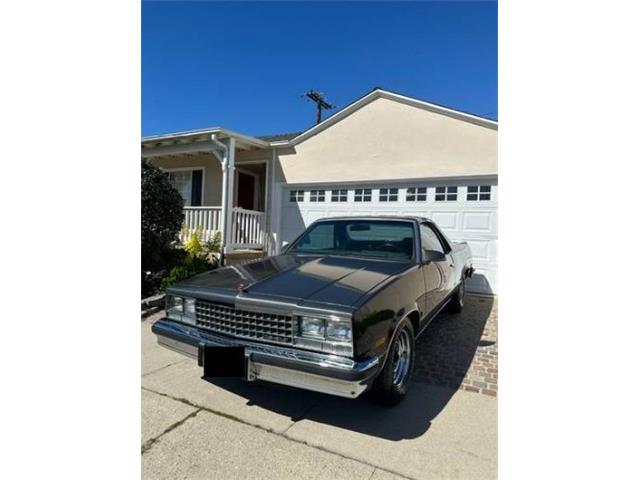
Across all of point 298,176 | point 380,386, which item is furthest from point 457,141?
point 380,386

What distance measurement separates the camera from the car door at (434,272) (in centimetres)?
365

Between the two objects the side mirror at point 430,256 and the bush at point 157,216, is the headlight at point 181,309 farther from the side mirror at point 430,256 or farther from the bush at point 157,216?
the bush at point 157,216

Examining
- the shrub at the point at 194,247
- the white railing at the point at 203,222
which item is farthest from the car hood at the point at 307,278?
the white railing at the point at 203,222

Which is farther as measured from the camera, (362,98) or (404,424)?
(362,98)

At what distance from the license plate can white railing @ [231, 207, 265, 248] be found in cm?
577

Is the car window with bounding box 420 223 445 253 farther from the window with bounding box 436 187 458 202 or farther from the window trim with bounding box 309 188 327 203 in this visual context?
the window trim with bounding box 309 188 327 203

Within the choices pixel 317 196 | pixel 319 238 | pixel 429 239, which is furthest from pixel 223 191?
pixel 429 239

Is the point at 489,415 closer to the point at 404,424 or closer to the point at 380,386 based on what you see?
the point at 404,424

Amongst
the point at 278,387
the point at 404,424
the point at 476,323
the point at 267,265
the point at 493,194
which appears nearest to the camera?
the point at 404,424

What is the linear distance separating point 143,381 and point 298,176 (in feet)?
21.1

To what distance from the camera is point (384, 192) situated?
803 cm

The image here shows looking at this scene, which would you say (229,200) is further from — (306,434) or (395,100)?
(306,434)

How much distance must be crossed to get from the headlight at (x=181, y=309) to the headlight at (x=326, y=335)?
43.1 inches

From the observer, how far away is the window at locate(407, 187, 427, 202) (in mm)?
7652
